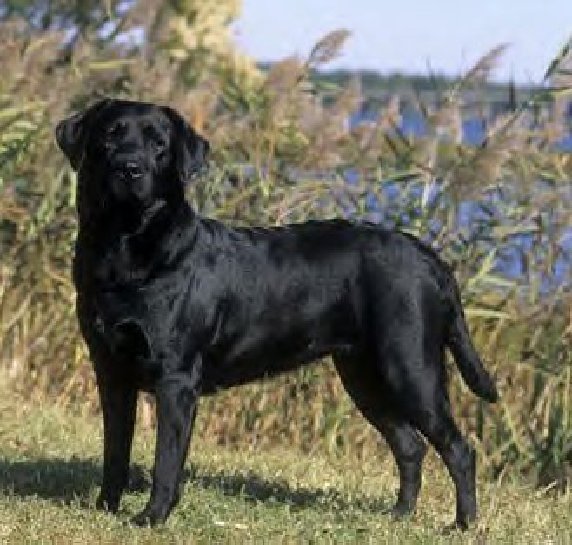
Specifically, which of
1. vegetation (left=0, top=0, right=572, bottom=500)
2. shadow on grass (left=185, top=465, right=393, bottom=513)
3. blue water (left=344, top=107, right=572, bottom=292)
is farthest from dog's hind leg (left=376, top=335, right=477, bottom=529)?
blue water (left=344, top=107, right=572, bottom=292)

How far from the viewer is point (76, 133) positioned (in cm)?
600

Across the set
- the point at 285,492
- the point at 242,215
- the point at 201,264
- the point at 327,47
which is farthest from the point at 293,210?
the point at 201,264

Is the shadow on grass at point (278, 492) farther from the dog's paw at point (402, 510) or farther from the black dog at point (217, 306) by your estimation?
the black dog at point (217, 306)

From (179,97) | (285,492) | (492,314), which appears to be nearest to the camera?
(285,492)

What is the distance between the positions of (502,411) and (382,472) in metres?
0.80

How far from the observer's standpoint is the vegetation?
27.1ft

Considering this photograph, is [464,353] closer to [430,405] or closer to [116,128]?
[430,405]

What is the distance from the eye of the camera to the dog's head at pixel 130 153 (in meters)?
5.71

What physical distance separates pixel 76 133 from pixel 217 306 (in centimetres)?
85

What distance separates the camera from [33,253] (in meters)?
9.06

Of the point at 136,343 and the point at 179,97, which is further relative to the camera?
the point at 179,97

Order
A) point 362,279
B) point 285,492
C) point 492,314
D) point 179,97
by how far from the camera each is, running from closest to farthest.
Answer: point 362,279
point 285,492
point 492,314
point 179,97

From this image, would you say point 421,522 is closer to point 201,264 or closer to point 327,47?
point 201,264

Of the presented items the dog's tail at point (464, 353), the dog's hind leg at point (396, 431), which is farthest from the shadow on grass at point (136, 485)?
the dog's tail at point (464, 353)
